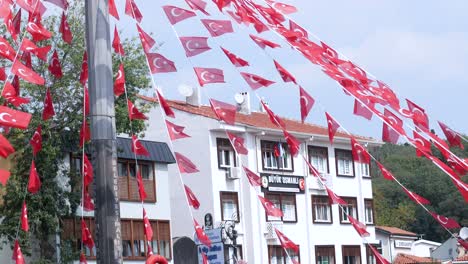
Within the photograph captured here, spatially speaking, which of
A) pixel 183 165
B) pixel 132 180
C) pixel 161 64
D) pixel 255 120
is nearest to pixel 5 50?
pixel 161 64

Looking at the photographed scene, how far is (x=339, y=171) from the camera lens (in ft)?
195

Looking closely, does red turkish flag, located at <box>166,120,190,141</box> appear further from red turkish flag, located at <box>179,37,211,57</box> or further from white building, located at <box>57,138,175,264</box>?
white building, located at <box>57,138,175,264</box>

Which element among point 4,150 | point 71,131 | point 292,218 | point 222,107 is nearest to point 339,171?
point 292,218

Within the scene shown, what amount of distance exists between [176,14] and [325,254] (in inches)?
1801

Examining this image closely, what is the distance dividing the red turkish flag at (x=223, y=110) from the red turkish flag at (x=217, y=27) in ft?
2.91

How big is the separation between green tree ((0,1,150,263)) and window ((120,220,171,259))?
4.33 meters

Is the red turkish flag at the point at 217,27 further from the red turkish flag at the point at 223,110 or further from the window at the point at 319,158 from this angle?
the window at the point at 319,158

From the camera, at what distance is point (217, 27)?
1308 cm

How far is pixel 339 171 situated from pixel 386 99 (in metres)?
47.7

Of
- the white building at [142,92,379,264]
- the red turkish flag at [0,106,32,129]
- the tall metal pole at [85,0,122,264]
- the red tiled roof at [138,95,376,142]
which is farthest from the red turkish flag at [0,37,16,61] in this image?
the white building at [142,92,379,264]

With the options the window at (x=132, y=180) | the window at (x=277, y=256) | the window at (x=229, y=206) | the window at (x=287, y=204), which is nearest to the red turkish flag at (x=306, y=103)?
the window at (x=132, y=180)

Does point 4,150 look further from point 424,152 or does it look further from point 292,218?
point 292,218

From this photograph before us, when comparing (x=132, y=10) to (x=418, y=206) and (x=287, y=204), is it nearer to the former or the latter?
(x=287, y=204)

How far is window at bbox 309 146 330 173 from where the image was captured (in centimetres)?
5753
